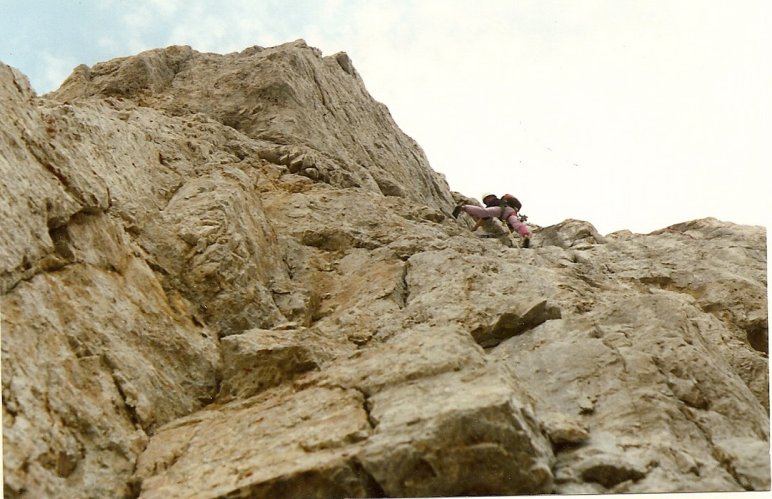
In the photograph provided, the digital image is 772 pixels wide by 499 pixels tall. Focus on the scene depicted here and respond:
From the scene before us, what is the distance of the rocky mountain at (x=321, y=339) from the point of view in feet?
27.0

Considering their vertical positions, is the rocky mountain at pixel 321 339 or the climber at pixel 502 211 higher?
the climber at pixel 502 211

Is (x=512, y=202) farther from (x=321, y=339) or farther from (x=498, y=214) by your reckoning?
(x=321, y=339)

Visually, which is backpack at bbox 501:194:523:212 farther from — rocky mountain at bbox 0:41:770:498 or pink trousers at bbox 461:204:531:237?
rocky mountain at bbox 0:41:770:498

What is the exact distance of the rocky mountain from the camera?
324 inches

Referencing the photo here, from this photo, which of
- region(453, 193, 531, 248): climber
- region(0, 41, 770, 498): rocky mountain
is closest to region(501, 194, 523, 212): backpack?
region(453, 193, 531, 248): climber

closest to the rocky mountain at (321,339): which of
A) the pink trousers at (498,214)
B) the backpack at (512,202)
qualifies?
the pink trousers at (498,214)

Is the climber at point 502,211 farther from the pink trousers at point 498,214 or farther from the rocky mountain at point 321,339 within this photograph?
the rocky mountain at point 321,339

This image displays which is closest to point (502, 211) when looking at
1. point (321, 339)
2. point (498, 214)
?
point (498, 214)

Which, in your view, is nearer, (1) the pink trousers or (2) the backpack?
(1) the pink trousers

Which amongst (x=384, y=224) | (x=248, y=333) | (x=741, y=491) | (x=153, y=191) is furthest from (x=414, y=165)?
(x=741, y=491)

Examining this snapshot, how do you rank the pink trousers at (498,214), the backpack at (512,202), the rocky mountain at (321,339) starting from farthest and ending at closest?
the backpack at (512,202), the pink trousers at (498,214), the rocky mountain at (321,339)

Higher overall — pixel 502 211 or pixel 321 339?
pixel 502 211

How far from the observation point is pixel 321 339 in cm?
1166

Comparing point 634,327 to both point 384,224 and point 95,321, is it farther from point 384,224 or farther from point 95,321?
point 95,321
